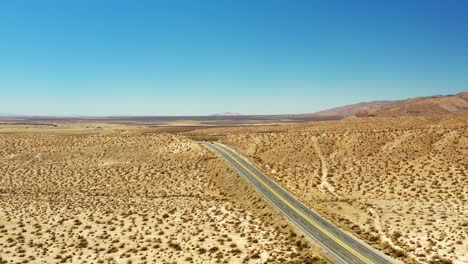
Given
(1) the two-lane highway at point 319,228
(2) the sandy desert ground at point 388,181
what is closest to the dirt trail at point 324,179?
(2) the sandy desert ground at point 388,181

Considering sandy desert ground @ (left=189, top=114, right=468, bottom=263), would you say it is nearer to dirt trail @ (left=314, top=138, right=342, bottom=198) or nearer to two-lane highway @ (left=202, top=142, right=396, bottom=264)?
dirt trail @ (left=314, top=138, right=342, bottom=198)

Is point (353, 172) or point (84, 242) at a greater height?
point (353, 172)

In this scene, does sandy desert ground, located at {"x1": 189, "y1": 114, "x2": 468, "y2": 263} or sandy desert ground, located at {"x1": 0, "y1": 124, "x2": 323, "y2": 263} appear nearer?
sandy desert ground, located at {"x1": 0, "y1": 124, "x2": 323, "y2": 263}

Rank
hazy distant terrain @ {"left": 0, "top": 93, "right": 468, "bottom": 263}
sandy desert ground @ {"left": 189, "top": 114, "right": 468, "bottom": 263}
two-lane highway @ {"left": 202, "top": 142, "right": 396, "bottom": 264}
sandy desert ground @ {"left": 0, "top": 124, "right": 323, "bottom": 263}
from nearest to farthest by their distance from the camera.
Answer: two-lane highway @ {"left": 202, "top": 142, "right": 396, "bottom": 264}
sandy desert ground @ {"left": 0, "top": 124, "right": 323, "bottom": 263}
hazy distant terrain @ {"left": 0, "top": 93, "right": 468, "bottom": 263}
sandy desert ground @ {"left": 189, "top": 114, "right": 468, "bottom": 263}

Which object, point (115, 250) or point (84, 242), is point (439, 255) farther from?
point (84, 242)

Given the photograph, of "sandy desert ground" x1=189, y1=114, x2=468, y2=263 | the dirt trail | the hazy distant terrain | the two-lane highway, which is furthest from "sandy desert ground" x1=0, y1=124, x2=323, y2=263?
the dirt trail

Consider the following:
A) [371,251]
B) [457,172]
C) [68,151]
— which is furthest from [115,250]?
[68,151]

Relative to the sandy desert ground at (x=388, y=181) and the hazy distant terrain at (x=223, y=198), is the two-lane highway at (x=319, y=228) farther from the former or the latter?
the sandy desert ground at (x=388, y=181)
